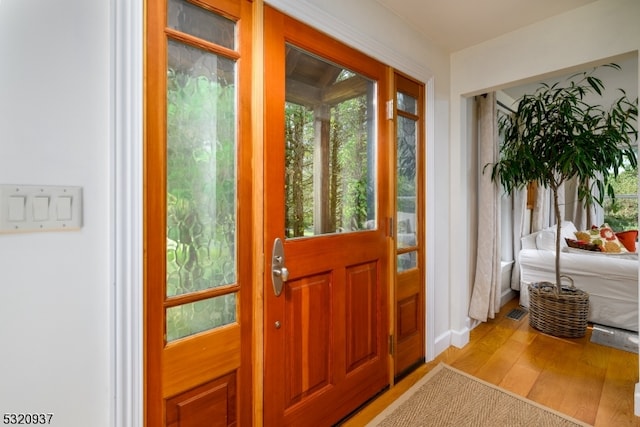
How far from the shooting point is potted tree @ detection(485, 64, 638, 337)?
7.75ft

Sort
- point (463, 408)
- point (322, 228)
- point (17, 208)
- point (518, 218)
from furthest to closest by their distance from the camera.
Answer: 1. point (518, 218)
2. point (463, 408)
3. point (322, 228)
4. point (17, 208)

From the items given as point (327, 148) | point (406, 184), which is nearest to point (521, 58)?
point (406, 184)

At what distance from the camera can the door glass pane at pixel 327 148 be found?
57.5 inches

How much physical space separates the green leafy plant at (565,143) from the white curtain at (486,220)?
4.5 inches

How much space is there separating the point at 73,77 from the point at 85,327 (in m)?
0.74

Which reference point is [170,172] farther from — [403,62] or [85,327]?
[403,62]

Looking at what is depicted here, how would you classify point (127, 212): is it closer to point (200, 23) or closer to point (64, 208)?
point (64, 208)

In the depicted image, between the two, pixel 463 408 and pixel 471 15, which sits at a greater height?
pixel 471 15

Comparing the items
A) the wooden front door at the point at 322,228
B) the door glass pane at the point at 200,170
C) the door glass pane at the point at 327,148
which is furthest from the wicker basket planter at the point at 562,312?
the door glass pane at the point at 200,170

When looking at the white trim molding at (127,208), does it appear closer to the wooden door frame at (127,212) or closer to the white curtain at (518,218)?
the wooden door frame at (127,212)

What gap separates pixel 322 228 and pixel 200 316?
712 millimetres

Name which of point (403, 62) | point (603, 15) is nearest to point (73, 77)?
point (403, 62)

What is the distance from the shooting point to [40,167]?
0.84 metres

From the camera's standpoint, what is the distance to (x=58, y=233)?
2.85 feet
